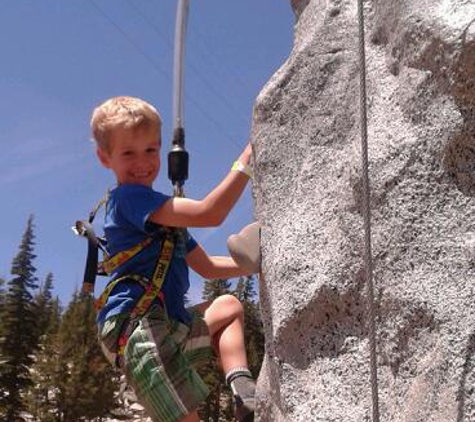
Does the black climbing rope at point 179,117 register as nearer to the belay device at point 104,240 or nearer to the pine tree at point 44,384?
the belay device at point 104,240

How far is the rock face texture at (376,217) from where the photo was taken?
312cm

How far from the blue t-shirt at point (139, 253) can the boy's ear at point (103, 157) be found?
0.54 ft

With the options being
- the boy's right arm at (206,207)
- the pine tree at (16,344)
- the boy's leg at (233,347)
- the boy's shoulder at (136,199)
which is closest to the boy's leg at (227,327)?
the boy's leg at (233,347)

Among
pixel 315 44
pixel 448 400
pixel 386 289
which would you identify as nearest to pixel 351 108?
pixel 315 44

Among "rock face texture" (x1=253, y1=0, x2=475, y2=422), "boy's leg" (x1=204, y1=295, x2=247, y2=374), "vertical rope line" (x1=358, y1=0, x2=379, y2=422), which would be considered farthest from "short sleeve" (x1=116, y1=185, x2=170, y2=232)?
"vertical rope line" (x1=358, y1=0, x2=379, y2=422)

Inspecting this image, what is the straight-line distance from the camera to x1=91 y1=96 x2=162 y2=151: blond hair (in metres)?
4.39

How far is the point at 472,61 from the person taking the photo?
3.19 metres

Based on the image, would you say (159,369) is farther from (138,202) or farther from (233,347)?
(138,202)

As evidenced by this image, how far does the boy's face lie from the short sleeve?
4.0 inches

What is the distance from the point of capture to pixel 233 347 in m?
4.46

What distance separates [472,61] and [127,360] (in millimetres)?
2280

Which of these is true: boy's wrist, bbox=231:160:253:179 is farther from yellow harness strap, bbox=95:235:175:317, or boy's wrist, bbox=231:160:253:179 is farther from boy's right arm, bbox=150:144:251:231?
yellow harness strap, bbox=95:235:175:317

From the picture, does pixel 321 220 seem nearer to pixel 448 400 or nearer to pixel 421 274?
pixel 421 274

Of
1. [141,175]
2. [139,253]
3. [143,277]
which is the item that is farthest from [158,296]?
[141,175]
